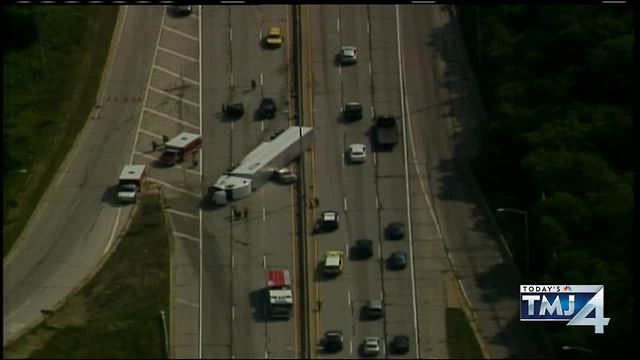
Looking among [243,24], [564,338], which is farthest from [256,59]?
[564,338]

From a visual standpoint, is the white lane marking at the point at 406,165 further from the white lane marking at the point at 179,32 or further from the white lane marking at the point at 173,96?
the white lane marking at the point at 179,32

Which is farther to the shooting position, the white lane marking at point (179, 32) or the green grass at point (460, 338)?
the white lane marking at point (179, 32)

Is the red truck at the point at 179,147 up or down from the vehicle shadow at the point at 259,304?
up

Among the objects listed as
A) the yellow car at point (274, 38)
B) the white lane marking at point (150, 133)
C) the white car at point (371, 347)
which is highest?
the yellow car at point (274, 38)

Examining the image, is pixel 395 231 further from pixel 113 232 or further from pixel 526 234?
pixel 113 232

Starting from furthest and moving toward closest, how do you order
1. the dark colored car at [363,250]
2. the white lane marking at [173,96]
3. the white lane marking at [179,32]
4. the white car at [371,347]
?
1. the white lane marking at [179,32]
2. the white lane marking at [173,96]
3. the dark colored car at [363,250]
4. the white car at [371,347]

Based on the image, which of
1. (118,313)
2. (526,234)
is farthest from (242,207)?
(526,234)

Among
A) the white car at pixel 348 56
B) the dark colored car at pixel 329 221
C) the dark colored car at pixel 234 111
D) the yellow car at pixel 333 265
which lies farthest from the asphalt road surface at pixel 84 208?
the white car at pixel 348 56

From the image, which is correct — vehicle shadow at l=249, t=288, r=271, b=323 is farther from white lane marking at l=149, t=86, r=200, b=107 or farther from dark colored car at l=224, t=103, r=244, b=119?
white lane marking at l=149, t=86, r=200, b=107
